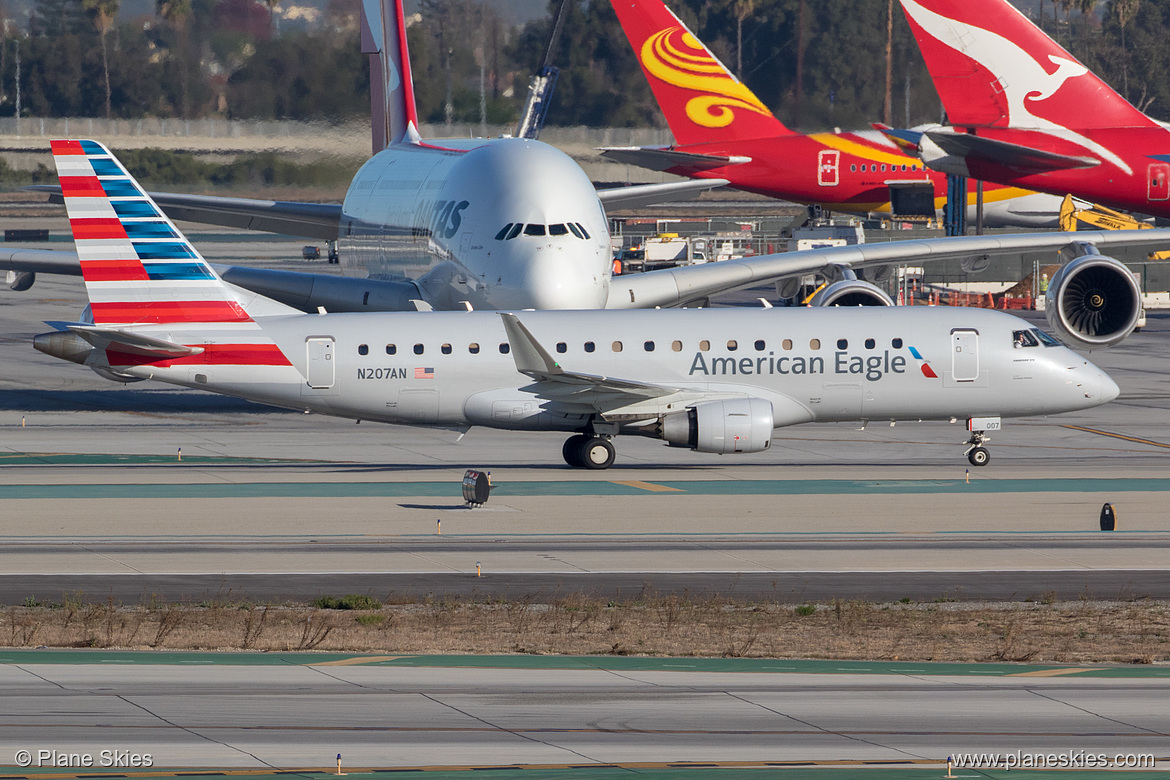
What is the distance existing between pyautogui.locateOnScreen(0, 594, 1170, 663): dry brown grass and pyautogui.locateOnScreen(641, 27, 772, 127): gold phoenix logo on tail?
2197 inches

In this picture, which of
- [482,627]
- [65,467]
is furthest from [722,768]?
[65,467]

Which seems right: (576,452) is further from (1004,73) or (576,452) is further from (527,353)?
(1004,73)

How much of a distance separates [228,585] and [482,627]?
471 centimetres

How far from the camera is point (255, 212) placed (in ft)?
182

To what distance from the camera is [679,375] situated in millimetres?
34375

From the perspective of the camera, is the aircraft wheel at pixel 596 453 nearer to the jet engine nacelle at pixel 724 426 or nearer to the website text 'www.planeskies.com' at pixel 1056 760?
the jet engine nacelle at pixel 724 426

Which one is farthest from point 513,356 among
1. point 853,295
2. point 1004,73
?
point 1004,73

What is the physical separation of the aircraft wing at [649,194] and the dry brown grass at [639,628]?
33611mm

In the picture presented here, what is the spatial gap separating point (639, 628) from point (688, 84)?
60.4m

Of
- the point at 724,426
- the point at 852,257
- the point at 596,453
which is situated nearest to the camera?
the point at 724,426

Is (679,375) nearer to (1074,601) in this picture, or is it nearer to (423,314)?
(423,314)

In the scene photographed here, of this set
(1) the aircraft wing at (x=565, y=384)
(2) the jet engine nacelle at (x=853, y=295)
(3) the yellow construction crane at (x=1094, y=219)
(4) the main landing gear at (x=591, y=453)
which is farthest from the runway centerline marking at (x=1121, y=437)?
(3) the yellow construction crane at (x=1094, y=219)

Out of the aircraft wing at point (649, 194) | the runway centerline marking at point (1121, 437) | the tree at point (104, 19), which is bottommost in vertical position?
the runway centerline marking at point (1121, 437)

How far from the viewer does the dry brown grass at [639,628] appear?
1967 centimetres
